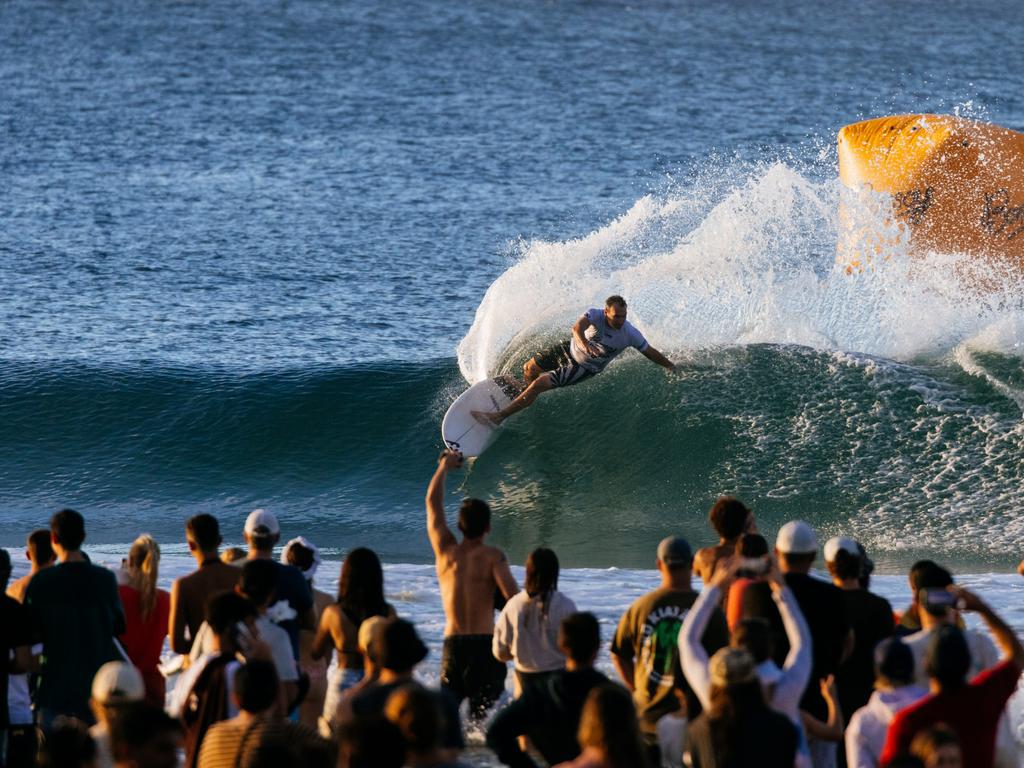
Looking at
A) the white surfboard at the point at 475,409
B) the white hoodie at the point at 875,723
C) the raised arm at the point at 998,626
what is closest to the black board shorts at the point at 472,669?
the white hoodie at the point at 875,723

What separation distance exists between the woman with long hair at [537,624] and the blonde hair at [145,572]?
1.37m

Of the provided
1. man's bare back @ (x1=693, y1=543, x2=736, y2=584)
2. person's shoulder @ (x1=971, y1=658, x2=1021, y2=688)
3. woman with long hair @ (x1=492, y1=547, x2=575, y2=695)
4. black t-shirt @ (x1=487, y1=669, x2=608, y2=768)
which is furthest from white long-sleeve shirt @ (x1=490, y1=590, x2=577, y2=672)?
person's shoulder @ (x1=971, y1=658, x2=1021, y2=688)

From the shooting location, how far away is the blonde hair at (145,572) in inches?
234

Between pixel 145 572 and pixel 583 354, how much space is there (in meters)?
7.02

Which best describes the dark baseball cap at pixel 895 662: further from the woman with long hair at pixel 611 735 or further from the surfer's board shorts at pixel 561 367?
the surfer's board shorts at pixel 561 367

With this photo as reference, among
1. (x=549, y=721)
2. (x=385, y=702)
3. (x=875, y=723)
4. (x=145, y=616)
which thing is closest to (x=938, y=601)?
(x=875, y=723)

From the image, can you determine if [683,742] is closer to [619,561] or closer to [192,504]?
[619,561]

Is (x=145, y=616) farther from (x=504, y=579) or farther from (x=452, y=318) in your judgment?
(x=452, y=318)

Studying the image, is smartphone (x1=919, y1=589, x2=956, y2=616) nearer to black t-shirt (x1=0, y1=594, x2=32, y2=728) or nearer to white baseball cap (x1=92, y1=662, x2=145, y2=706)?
white baseball cap (x1=92, y1=662, x2=145, y2=706)

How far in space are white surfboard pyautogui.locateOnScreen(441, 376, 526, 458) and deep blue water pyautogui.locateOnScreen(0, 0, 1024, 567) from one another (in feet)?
1.12

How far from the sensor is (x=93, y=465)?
14289 millimetres

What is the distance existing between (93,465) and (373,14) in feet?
160

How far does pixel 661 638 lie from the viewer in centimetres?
538

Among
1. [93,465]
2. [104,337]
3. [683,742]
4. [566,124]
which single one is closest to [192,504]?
[93,465]
